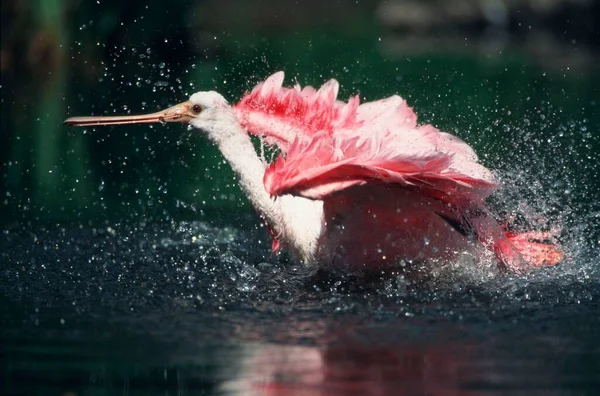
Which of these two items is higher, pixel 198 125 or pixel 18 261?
pixel 198 125

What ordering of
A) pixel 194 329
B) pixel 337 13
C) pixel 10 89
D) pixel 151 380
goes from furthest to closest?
pixel 337 13 < pixel 10 89 < pixel 194 329 < pixel 151 380

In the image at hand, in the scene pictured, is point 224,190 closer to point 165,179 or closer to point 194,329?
point 165,179

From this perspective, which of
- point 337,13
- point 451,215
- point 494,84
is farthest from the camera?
point 337,13

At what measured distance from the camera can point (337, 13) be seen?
2081 cm

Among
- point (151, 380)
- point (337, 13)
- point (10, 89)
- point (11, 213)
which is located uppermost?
point (337, 13)

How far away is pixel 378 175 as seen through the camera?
179 inches

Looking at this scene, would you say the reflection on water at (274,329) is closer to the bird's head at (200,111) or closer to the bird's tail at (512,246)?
the bird's tail at (512,246)

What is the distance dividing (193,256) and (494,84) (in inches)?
286

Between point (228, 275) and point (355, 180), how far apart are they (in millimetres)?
923

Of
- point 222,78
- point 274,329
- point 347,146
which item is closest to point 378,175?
point 347,146

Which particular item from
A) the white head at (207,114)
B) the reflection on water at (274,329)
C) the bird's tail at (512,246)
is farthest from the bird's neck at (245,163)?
the bird's tail at (512,246)

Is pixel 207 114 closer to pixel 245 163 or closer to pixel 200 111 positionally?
pixel 200 111

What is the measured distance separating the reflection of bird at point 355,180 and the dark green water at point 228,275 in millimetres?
155

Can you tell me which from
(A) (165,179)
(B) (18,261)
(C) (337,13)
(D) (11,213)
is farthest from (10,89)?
(C) (337,13)
